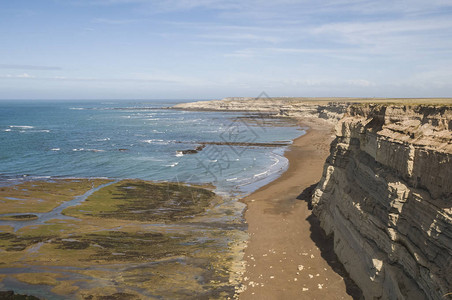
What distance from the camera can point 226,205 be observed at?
3275 centimetres

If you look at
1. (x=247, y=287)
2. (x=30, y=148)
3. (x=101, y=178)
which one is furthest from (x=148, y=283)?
(x=30, y=148)

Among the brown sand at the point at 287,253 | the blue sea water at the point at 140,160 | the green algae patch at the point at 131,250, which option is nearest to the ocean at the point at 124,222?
the green algae patch at the point at 131,250

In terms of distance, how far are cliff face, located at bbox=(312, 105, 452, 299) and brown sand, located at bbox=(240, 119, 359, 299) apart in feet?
4.53

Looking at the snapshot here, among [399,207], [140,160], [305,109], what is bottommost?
[140,160]

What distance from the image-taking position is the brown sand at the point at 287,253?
55.5 ft

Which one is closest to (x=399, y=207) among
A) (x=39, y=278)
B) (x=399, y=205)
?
(x=399, y=205)

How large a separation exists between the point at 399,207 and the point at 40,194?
112ft

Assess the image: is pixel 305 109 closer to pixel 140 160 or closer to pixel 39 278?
pixel 140 160

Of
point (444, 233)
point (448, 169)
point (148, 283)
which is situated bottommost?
point (148, 283)

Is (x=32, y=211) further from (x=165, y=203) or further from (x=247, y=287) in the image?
(x=247, y=287)

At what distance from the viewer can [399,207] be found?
42.4 ft

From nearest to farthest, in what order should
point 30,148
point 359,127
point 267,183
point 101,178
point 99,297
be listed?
point 99,297 → point 359,127 → point 267,183 → point 101,178 → point 30,148

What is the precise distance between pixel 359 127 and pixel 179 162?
3613cm

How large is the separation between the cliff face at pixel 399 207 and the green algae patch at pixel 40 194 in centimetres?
2665
